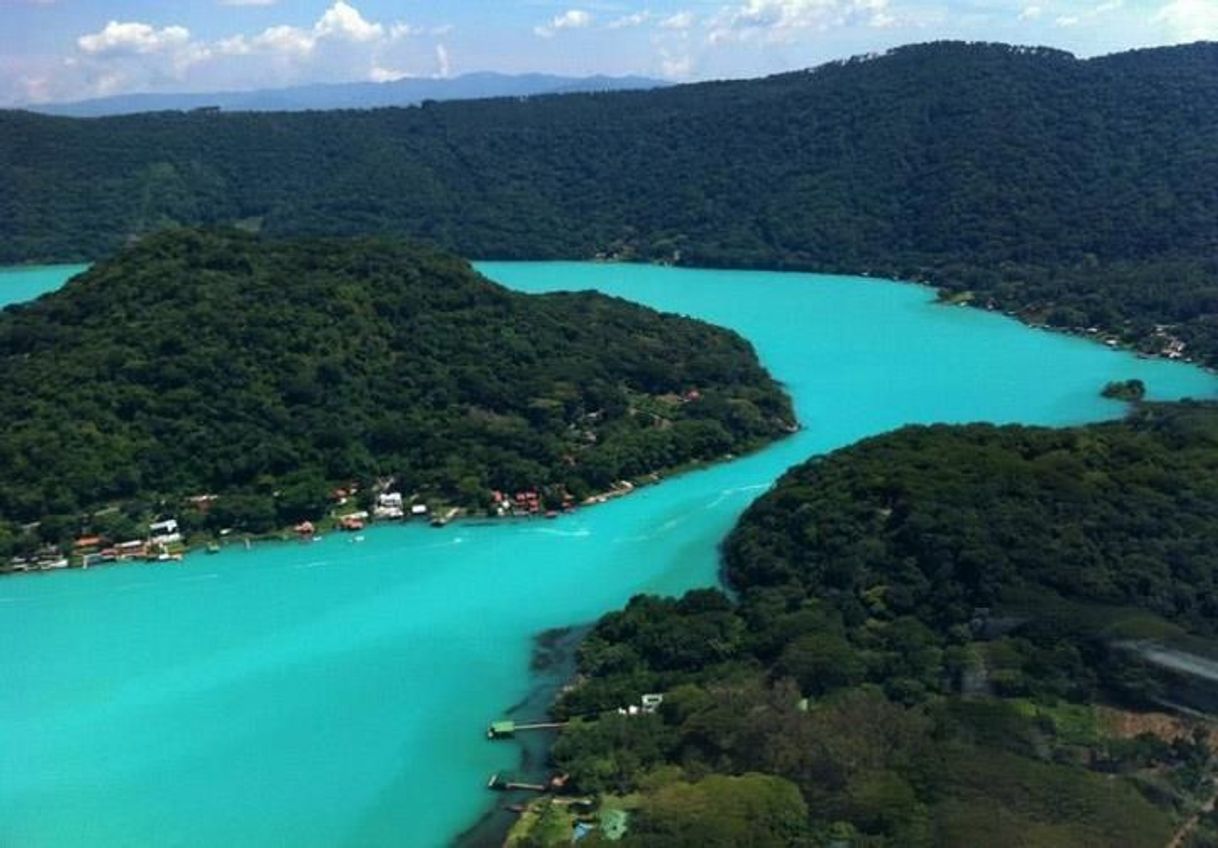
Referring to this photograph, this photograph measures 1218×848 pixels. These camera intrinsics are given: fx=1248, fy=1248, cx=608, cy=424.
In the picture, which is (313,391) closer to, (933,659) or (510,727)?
(510,727)

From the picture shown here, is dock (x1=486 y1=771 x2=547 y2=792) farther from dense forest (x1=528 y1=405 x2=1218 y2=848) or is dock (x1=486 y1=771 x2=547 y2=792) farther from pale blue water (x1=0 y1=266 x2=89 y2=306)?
pale blue water (x1=0 y1=266 x2=89 y2=306)

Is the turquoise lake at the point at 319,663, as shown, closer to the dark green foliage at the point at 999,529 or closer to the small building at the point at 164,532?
the small building at the point at 164,532

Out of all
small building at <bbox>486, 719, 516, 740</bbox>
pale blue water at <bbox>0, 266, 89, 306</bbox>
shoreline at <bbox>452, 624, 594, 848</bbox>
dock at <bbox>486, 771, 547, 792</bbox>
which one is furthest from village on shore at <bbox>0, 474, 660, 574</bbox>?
pale blue water at <bbox>0, 266, 89, 306</bbox>

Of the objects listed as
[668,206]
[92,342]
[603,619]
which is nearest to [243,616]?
[603,619]

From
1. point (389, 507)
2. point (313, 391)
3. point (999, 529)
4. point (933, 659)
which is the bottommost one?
point (389, 507)

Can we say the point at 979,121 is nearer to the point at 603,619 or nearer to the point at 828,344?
the point at 828,344

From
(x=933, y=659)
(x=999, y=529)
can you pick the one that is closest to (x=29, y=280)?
(x=999, y=529)
